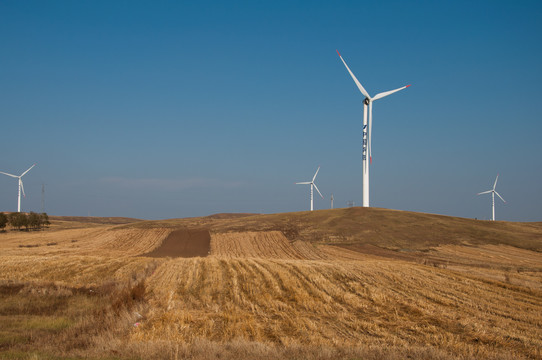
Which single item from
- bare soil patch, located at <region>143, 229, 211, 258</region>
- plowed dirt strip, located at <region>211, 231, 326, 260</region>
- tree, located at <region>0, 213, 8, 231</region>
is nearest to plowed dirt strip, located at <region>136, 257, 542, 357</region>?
plowed dirt strip, located at <region>211, 231, 326, 260</region>

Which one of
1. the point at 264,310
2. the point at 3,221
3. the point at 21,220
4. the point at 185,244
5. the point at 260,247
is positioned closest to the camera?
the point at 264,310

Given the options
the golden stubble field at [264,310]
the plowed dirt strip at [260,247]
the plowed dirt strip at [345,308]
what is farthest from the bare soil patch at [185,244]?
the plowed dirt strip at [345,308]

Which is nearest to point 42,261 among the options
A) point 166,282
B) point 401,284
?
point 166,282

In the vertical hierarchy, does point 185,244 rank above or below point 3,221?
below

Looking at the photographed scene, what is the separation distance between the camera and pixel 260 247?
169 ft

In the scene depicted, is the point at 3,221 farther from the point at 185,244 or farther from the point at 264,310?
the point at 264,310

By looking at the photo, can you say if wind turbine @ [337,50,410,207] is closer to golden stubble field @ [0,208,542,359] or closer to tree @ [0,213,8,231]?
golden stubble field @ [0,208,542,359]

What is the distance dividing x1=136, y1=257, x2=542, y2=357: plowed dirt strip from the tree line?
76.5 m

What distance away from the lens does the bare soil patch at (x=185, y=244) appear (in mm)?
47519

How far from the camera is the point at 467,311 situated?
17.3 m

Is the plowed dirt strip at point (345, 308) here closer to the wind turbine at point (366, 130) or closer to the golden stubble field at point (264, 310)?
the golden stubble field at point (264, 310)

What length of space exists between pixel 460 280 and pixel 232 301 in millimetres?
14540

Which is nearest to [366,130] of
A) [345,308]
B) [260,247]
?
[260,247]

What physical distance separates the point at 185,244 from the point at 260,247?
35.9 ft
